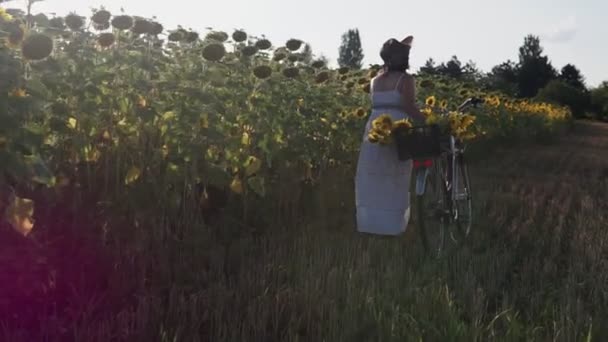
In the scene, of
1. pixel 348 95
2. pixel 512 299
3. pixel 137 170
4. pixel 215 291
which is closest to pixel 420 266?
pixel 512 299

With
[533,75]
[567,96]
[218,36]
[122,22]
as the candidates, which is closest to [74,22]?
[122,22]

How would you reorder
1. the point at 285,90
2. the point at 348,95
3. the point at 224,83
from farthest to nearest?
the point at 348,95 → the point at 285,90 → the point at 224,83

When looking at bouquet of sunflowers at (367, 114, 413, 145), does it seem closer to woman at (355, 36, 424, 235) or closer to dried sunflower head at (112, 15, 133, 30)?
woman at (355, 36, 424, 235)

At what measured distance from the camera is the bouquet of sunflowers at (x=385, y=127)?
4.96 meters

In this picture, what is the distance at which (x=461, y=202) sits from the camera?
604 centimetres

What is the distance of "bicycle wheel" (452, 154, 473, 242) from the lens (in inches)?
224

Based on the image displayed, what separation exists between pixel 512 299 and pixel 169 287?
176 cm

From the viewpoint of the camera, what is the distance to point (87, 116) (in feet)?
14.8

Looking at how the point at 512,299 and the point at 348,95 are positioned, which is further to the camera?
the point at 348,95

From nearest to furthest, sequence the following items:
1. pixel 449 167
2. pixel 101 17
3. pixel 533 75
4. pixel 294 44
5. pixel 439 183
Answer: pixel 101 17 → pixel 439 183 → pixel 449 167 → pixel 294 44 → pixel 533 75

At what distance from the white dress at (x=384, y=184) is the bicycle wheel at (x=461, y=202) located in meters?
0.60

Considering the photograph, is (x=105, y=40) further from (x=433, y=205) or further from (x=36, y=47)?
(x=433, y=205)

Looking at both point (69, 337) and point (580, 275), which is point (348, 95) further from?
point (69, 337)

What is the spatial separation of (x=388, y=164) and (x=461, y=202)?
3.71ft
